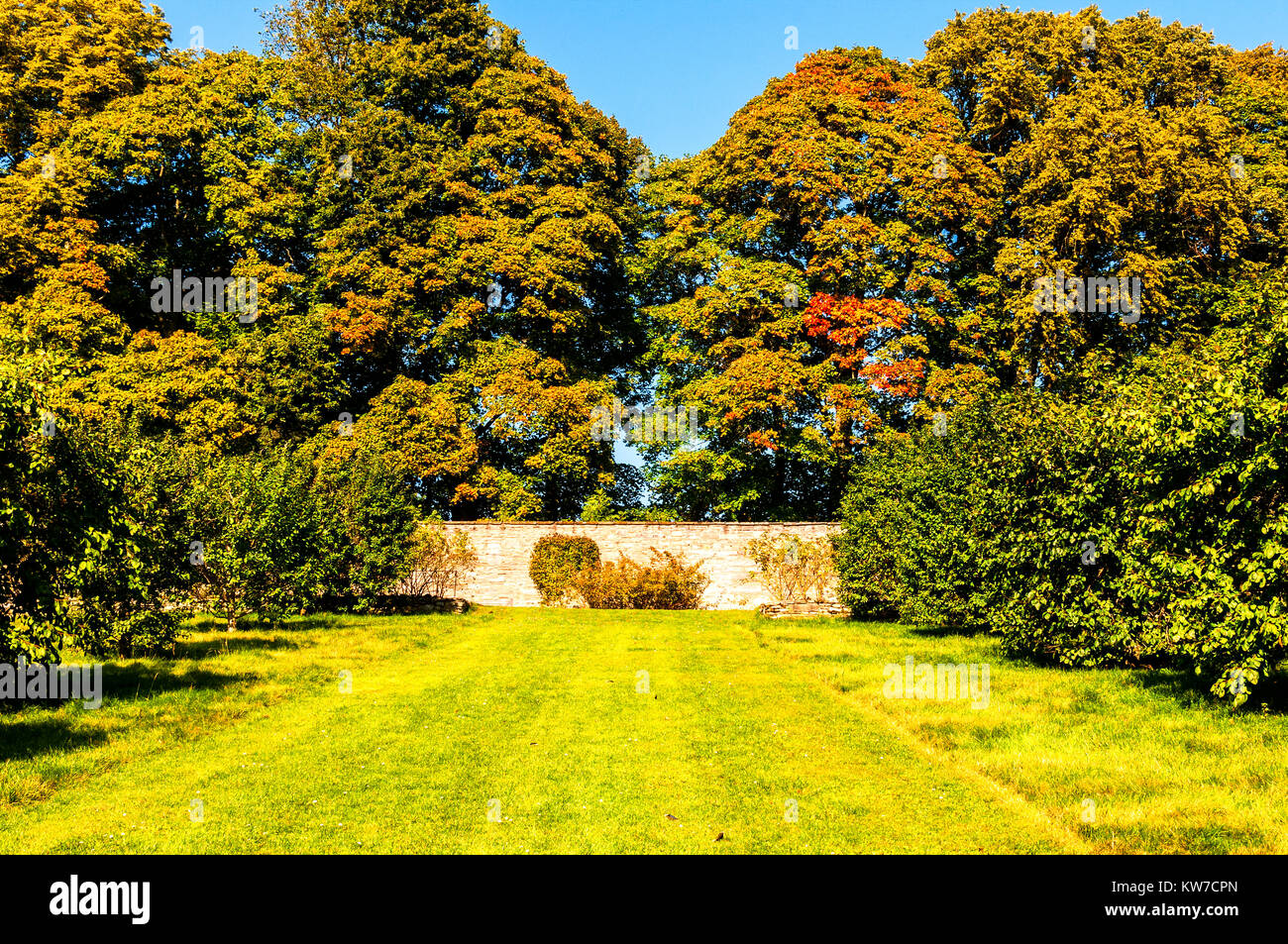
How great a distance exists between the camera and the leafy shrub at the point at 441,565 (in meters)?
27.3

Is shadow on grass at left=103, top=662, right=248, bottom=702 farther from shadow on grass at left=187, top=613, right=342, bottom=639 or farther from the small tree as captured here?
shadow on grass at left=187, top=613, right=342, bottom=639

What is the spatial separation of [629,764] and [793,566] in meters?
19.2

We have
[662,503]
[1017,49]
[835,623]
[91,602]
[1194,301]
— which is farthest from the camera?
[662,503]

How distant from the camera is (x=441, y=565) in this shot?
27953 millimetres

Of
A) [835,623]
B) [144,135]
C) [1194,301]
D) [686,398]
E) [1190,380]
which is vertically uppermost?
[144,135]

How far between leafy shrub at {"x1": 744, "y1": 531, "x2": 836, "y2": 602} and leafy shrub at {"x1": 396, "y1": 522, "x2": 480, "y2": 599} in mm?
9185

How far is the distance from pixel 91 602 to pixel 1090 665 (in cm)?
1439

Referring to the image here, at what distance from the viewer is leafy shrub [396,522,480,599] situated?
27.3 meters

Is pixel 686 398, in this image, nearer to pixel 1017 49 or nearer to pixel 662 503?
pixel 662 503

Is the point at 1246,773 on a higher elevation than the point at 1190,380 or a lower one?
lower

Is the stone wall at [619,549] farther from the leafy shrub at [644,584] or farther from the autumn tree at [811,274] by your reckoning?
the autumn tree at [811,274]
